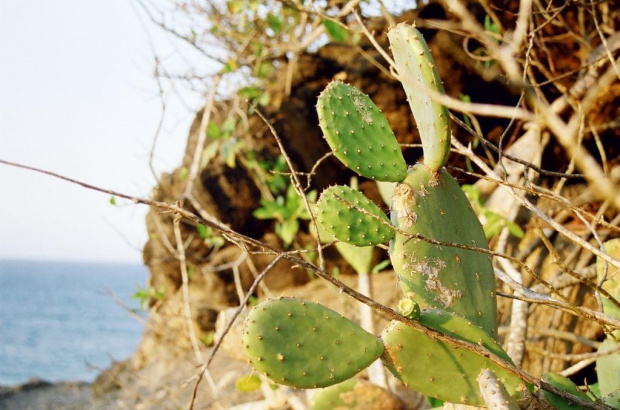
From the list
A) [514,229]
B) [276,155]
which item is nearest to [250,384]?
[514,229]

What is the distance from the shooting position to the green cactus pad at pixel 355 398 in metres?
1.73

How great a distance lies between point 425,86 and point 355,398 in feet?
3.60

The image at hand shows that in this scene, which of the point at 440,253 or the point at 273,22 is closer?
the point at 440,253

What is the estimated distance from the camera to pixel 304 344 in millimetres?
1039

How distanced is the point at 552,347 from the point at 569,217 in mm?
667

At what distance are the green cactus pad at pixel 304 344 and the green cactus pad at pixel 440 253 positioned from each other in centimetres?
18

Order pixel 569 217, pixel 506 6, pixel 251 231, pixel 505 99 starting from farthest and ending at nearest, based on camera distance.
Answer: pixel 251 231 → pixel 505 99 → pixel 506 6 → pixel 569 217

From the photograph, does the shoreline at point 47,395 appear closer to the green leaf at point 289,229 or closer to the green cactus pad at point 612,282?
the green leaf at point 289,229

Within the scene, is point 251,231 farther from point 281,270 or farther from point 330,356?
point 330,356

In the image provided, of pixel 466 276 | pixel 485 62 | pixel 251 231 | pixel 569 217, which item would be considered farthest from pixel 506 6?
pixel 466 276

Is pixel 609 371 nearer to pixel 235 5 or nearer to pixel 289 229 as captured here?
pixel 289 229

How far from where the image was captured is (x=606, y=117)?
9.30 ft

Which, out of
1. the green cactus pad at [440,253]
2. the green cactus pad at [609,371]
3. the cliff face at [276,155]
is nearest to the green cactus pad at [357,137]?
the green cactus pad at [440,253]

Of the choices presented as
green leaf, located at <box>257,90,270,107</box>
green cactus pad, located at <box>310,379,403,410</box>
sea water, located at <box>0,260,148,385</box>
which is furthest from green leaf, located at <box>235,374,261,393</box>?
sea water, located at <box>0,260,148,385</box>
